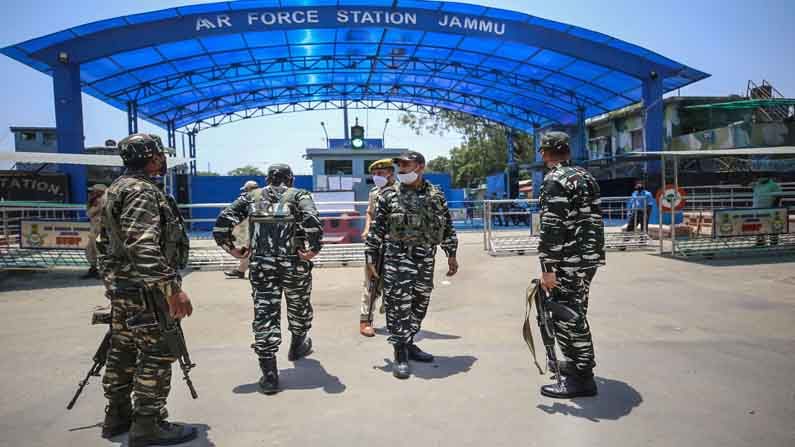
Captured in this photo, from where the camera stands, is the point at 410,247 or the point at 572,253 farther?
the point at 410,247

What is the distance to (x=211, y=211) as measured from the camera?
26.0 metres

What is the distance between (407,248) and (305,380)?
1315mm

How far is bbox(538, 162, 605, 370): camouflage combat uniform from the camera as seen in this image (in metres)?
3.25

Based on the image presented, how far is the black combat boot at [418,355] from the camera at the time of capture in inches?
164

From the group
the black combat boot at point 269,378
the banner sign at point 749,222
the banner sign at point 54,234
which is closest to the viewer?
the black combat boot at point 269,378

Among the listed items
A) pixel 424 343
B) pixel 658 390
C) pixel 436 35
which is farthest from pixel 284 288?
pixel 436 35

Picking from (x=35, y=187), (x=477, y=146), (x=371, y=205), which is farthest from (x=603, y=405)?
(x=477, y=146)

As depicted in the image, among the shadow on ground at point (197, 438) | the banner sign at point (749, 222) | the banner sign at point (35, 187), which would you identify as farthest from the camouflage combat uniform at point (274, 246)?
the banner sign at point (35, 187)

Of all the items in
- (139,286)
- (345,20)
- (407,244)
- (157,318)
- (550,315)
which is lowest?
(550,315)

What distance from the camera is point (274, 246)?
3.73m

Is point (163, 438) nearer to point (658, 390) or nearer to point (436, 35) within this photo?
point (658, 390)

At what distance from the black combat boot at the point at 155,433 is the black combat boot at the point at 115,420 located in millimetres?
232

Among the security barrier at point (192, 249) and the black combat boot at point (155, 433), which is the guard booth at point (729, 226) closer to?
the security barrier at point (192, 249)

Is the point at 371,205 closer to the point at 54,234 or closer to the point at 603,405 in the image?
the point at 603,405
